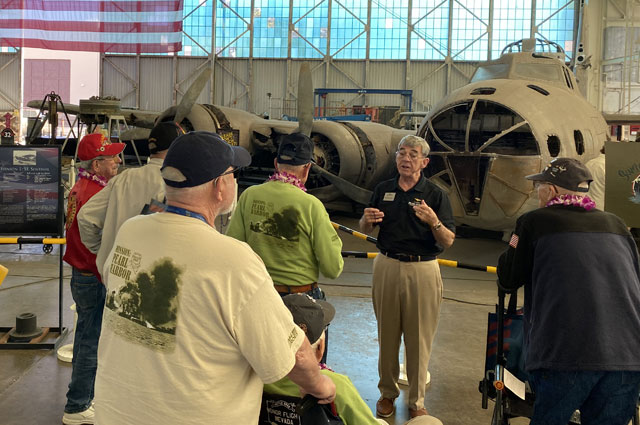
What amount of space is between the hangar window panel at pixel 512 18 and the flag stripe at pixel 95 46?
1417cm

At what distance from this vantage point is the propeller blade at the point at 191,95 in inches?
428

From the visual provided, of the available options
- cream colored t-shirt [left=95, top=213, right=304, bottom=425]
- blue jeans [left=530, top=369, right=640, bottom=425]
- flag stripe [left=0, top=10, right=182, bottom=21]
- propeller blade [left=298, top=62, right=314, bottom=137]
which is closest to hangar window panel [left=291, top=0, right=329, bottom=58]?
flag stripe [left=0, top=10, right=182, bottom=21]

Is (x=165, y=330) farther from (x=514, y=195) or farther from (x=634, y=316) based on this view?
(x=514, y=195)

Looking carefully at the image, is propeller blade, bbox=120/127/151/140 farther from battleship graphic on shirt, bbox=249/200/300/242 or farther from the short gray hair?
battleship graphic on shirt, bbox=249/200/300/242

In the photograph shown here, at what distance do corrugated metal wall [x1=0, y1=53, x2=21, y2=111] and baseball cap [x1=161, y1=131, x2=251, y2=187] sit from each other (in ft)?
99.8

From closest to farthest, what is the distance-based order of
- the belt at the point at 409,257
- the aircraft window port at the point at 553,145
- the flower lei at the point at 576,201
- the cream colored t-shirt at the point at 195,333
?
the cream colored t-shirt at the point at 195,333
the flower lei at the point at 576,201
the belt at the point at 409,257
the aircraft window port at the point at 553,145

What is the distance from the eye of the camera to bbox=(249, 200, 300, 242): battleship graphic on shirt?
367 centimetres

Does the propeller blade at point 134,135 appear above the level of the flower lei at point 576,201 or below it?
above

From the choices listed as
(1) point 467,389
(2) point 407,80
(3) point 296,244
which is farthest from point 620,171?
(2) point 407,80

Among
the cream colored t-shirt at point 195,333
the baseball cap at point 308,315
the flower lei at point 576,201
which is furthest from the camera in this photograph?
the flower lei at point 576,201

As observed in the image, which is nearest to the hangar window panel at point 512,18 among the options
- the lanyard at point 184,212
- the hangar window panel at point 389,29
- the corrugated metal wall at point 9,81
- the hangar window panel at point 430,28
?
the hangar window panel at point 430,28

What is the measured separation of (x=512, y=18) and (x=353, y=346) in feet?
79.9

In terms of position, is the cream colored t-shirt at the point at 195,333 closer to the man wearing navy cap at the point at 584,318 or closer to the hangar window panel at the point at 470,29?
the man wearing navy cap at the point at 584,318

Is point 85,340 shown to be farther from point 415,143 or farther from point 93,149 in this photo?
point 415,143
